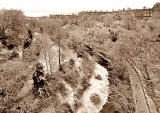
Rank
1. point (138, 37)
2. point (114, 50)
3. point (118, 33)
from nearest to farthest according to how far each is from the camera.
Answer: point (114, 50) → point (138, 37) → point (118, 33)

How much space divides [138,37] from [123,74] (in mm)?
29304

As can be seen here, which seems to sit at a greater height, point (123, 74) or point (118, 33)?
point (118, 33)

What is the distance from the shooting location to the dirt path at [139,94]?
89.3 ft

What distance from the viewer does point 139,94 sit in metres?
31.0

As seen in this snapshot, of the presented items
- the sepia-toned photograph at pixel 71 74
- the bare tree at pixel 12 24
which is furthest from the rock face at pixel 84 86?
the bare tree at pixel 12 24

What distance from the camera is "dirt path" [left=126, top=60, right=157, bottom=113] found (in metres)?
27.2

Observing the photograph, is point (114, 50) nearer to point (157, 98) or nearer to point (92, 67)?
point (92, 67)

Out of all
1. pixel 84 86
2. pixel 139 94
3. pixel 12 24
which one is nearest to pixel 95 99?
pixel 84 86

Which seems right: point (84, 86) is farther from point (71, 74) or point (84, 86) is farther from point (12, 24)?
point (12, 24)

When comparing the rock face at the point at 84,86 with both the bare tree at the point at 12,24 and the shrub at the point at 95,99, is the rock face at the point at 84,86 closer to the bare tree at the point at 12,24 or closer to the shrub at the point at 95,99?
the shrub at the point at 95,99

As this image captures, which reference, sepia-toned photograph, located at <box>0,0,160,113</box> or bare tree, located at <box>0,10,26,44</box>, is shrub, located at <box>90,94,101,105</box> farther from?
bare tree, located at <box>0,10,26,44</box>

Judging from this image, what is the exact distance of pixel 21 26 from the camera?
146 ft

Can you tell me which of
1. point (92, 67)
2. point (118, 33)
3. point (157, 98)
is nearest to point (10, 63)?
point (92, 67)

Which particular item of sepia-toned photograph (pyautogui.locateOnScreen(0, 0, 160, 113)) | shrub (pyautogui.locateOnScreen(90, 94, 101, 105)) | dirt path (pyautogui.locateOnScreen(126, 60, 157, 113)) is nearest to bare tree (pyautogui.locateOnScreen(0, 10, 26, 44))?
sepia-toned photograph (pyautogui.locateOnScreen(0, 0, 160, 113))
